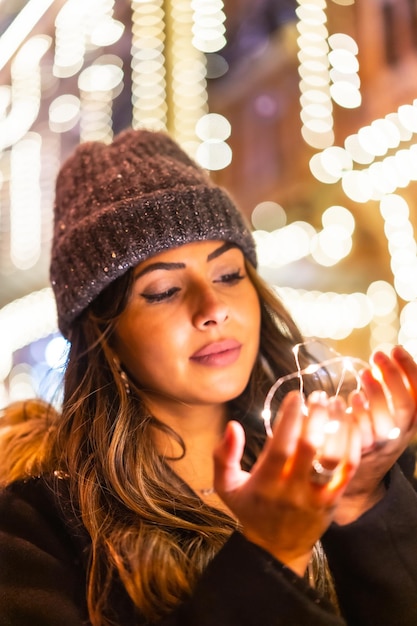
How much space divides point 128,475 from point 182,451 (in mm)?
156

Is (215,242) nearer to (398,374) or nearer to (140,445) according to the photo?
(140,445)

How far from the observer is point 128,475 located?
3.69ft

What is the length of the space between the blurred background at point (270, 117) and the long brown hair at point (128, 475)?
180 millimetres

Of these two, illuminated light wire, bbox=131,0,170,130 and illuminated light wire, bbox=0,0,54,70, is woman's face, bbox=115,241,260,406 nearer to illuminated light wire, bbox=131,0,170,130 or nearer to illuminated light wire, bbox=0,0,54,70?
illuminated light wire, bbox=0,0,54,70

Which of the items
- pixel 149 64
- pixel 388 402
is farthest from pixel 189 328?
pixel 149 64

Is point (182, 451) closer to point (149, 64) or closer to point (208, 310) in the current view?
point (208, 310)

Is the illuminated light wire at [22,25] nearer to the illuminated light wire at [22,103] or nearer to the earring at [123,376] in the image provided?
the illuminated light wire at [22,103]

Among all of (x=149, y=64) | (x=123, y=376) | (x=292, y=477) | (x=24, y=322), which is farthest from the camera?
(x=24, y=322)

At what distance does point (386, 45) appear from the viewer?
1.99 metres

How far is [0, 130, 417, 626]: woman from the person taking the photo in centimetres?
73

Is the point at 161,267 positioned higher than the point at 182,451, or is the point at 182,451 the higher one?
the point at 161,267

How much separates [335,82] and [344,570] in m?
1.41

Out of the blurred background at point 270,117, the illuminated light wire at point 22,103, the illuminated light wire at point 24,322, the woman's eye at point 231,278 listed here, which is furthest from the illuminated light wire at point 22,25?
the illuminated light wire at point 24,322

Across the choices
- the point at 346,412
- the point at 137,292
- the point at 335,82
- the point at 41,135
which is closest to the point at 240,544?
the point at 346,412
